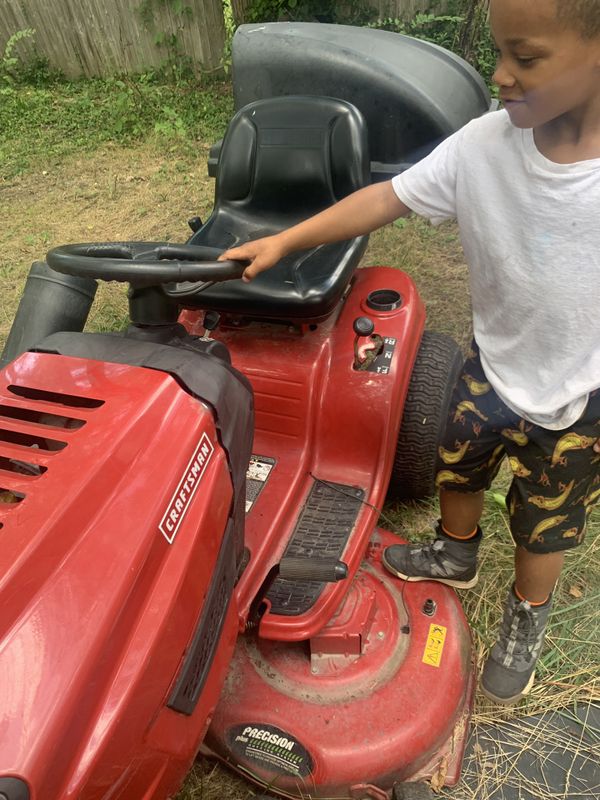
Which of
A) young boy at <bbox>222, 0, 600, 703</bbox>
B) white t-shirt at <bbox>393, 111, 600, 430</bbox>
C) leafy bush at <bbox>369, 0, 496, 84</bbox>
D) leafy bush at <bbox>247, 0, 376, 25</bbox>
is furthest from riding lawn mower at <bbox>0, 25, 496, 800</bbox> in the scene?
leafy bush at <bbox>247, 0, 376, 25</bbox>

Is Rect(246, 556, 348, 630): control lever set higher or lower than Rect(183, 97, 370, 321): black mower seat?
lower

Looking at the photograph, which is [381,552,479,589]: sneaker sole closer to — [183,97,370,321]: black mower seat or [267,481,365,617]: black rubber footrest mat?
[267,481,365,617]: black rubber footrest mat

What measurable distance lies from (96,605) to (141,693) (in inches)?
4.8

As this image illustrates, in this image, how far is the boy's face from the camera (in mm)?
779

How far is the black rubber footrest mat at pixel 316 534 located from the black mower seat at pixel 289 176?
1.37 ft

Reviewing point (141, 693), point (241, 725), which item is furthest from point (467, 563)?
point (141, 693)

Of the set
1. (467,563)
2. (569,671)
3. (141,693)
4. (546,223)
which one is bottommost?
(569,671)

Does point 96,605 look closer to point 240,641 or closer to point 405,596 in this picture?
point 240,641

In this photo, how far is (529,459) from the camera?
46.3 inches

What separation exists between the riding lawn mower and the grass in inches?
8.2

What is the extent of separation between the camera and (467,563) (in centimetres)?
154

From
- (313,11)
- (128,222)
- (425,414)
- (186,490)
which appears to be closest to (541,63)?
(186,490)

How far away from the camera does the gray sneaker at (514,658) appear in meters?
1.41

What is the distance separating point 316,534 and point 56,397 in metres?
Answer: 0.69
